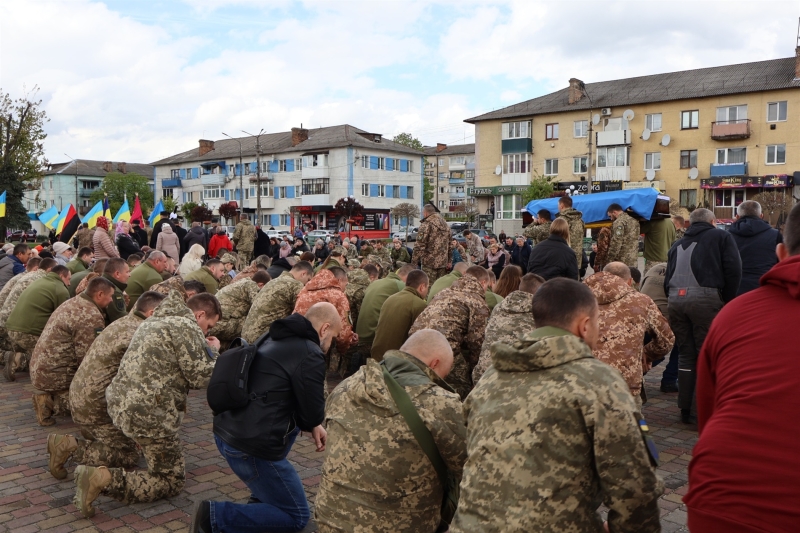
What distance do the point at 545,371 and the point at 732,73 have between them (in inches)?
2150

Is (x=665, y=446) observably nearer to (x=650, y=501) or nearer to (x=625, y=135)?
(x=650, y=501)

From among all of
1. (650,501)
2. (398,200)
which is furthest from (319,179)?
(650,501)

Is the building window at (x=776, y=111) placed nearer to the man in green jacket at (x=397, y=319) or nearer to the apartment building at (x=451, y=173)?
the man in green jacket at (x=397, y=319)

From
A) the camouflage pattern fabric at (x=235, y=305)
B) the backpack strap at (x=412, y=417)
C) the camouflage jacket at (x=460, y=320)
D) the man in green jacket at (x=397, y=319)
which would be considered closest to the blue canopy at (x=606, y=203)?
the man in green jacket at (x=397, y=319)

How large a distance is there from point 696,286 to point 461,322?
2.42 meters

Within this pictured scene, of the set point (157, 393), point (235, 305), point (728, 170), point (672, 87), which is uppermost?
point (672, 87)

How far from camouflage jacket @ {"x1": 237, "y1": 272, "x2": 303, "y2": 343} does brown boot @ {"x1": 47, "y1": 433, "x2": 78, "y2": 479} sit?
2.70 m

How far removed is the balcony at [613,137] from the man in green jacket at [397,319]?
47972 millimetres

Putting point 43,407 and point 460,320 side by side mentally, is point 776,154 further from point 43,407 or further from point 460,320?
point 43,407

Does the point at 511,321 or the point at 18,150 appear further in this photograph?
the point at 18,150

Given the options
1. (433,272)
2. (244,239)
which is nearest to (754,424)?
(433,272)

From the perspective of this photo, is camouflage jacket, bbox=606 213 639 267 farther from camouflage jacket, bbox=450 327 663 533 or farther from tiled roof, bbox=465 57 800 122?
tiled roof, bbox=465 57 800 122

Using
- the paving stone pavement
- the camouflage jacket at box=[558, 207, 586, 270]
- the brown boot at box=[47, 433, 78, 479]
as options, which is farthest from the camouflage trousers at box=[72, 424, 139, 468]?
the camouflage jacket at box=[558, 207, 586, 270]

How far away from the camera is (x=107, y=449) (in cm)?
582
